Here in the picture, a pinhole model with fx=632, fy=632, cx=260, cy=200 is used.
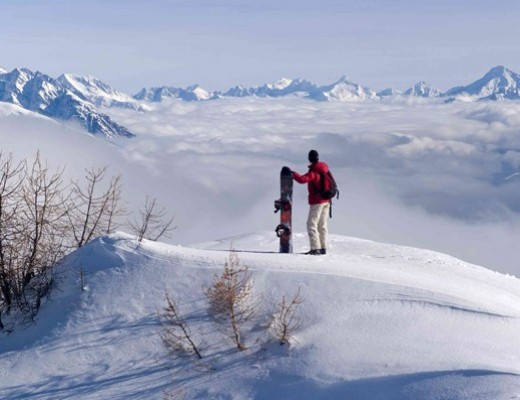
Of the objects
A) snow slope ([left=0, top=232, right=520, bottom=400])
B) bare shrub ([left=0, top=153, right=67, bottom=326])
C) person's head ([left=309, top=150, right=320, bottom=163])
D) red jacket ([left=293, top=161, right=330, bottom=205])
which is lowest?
snow slope ([left=0, top=232, right=520, bottom=400])

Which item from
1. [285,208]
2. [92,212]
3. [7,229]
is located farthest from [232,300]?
[92,212]

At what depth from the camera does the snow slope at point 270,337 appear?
872 centimetres

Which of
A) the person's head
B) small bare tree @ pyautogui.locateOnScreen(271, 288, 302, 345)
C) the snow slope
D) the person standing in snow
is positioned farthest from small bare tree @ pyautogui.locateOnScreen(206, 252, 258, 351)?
the person's head

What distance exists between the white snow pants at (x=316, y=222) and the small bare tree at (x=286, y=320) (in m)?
3.68

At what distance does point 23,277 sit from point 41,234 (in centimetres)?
103

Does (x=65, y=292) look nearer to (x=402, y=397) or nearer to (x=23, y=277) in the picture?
(x=23, y=277)

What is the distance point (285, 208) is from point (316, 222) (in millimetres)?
767

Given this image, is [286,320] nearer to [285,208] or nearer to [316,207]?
[316,207]

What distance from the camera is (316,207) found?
13.9m

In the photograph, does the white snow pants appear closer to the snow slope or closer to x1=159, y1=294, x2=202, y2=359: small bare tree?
the snow slope

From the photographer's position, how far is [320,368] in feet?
29.3

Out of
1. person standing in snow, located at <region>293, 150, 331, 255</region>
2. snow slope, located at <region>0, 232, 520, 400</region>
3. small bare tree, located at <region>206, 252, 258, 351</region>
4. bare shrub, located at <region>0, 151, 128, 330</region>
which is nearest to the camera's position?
snow slope, located at <region>0, 232, 520, 400</region>

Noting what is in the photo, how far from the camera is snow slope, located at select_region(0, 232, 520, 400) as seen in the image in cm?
872

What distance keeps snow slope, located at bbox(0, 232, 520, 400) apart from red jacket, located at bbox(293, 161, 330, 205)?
1.77 meters
